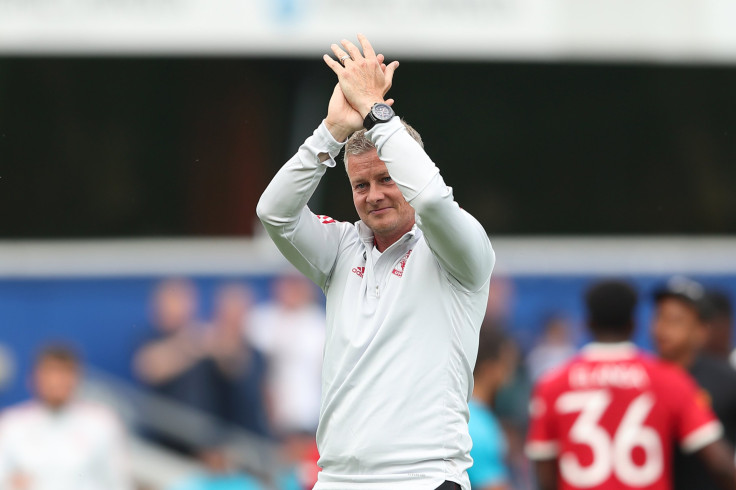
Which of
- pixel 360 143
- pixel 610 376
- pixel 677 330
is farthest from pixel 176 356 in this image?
pixel 360 143

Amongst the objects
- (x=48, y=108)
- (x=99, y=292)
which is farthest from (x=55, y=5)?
(x=99, y=292)

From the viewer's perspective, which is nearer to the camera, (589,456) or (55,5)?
(589,456)

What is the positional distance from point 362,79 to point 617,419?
255cm

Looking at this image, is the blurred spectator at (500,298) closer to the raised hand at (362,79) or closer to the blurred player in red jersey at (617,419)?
the blurred player in red jersey at (617,419)

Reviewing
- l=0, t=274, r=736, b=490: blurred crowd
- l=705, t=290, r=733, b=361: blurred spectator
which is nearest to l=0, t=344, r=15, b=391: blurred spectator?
l=0, t=274, r=736, b=490: blurred crowd

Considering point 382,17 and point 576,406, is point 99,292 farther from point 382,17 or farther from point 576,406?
point 576,406

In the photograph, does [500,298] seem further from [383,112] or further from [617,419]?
[383,112]

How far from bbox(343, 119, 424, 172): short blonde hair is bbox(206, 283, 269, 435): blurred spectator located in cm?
774

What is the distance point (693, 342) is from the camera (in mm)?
7082

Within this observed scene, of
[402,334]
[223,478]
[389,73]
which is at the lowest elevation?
[223,478]

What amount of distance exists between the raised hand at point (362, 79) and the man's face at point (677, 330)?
10.3ft

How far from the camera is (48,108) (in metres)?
14.3

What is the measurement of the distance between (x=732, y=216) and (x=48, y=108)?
7.58m

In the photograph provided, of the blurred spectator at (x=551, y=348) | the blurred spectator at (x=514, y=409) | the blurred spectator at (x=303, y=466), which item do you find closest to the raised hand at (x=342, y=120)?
the blurred spectator at (x=303, y=466)
